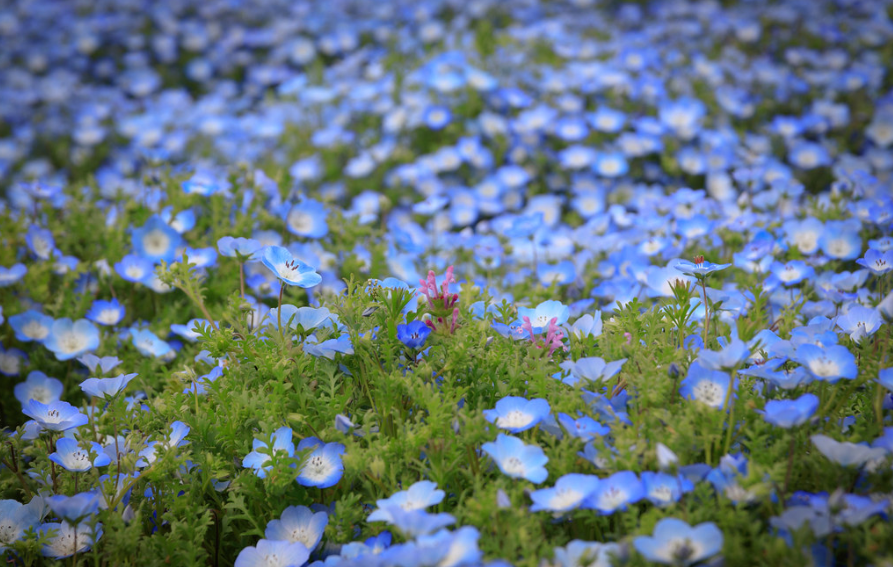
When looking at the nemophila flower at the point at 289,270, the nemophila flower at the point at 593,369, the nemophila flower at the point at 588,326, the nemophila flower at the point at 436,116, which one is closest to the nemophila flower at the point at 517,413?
the nemophila flower at the point at 593,369

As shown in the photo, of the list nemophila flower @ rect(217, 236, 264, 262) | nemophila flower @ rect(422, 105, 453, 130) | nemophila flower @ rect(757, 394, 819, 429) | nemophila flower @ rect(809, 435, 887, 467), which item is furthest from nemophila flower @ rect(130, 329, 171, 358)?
nemophila flower @ rect(422, 105, 453, 130)

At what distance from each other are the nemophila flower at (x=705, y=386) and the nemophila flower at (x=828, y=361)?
169 millimetres

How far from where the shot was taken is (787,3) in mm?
5820

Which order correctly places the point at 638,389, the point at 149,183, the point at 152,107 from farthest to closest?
the point at 152,107, the point at 149,183, the point at 638,389

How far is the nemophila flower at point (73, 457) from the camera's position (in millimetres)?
1688

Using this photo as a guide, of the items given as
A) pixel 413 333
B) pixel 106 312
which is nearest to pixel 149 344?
pixel 106 312

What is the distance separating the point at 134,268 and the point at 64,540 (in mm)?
1201

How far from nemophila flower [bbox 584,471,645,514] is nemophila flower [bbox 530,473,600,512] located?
16 mm

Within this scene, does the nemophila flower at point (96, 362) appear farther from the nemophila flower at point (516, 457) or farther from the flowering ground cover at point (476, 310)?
the nemophila flower at point (516, 457)

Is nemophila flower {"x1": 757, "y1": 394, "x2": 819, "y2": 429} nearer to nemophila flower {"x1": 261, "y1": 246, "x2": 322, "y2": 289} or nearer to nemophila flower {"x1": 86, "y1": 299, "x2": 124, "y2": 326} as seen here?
nemophila flower {"x1": 261, "y1": 246, "x2": 322, "y2": 289}

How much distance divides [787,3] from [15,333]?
6.36 metres

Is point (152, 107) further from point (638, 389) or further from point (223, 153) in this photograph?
point (638, 389)

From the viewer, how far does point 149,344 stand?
235cm

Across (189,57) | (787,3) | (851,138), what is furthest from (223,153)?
(787,3)
